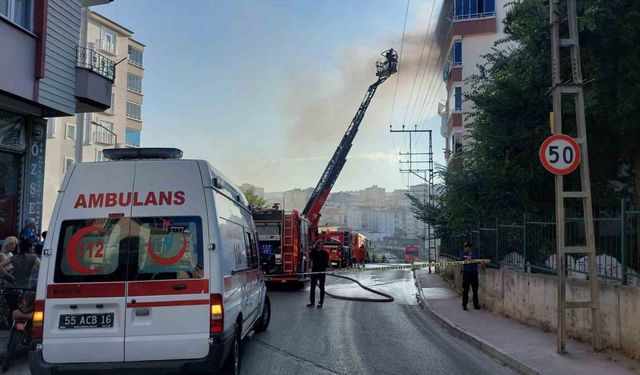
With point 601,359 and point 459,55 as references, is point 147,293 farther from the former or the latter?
point 459,55

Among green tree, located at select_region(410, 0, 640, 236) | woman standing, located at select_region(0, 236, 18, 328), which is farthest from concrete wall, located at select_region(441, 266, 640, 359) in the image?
woman standing, located at select_region(0, 236, 18, 328)

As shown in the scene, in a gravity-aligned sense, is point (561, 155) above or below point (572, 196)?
above

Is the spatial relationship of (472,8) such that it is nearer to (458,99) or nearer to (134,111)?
(458,99)

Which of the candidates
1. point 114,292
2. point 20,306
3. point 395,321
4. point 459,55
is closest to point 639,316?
point 395,321

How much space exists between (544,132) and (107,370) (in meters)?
13.0

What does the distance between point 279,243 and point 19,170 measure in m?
9.38

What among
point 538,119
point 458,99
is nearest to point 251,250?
point 538,119

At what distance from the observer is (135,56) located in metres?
52.5

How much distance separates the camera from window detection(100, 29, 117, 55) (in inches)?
1879

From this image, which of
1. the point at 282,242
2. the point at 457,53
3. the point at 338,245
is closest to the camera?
the point at 282,242

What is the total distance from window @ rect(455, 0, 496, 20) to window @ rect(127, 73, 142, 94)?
29.1 m

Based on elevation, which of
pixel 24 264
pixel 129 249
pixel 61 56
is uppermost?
pixel 61 56

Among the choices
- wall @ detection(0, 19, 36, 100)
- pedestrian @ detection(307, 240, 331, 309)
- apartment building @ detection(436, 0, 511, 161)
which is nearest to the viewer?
wall @ detection(0, 19, 36, 100)

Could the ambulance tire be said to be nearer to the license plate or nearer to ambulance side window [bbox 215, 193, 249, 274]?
ambulance side window [bbox 215, 193, 249, 274]
